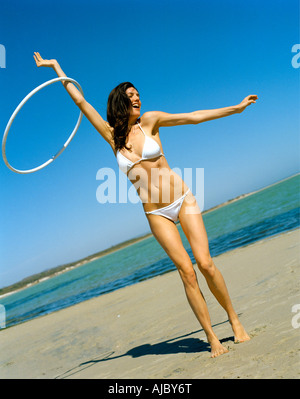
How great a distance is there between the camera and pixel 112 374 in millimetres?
4746

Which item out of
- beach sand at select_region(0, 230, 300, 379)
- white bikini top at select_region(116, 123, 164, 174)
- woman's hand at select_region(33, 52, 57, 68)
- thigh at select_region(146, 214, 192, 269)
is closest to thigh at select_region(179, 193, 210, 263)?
thigh at select_region(146, 214, 192, 269)

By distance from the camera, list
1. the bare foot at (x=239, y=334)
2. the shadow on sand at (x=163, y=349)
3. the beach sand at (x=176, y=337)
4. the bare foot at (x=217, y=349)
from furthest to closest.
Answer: the shadow on sand at (x=163, y=349) < the bare foot at (x=239, y=334) < the bare foot at (x=217, y=349) < the beach sand at (x=176, y=337)

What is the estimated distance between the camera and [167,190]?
426cm

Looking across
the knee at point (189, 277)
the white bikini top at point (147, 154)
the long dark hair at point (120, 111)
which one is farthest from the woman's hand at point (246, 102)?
the knee at point (189, 277)

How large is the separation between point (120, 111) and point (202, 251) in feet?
5.85

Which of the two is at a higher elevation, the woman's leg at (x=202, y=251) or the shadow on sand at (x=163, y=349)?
the woman's leg at (x=202, y=251)

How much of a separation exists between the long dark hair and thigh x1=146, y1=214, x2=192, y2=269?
0.88 metres

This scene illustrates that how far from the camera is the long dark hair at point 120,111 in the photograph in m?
4.36

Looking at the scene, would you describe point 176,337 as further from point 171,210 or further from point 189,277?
point 171,210

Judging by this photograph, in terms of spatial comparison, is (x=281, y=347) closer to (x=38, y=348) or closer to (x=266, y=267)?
(x=266, y=267)

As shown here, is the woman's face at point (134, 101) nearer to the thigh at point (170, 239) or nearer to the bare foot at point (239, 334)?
the thigh at point (170, 239)

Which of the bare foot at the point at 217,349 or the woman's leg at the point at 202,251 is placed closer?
the bare foot at the point at 217,349

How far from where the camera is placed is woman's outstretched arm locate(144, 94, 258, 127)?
171 inches
